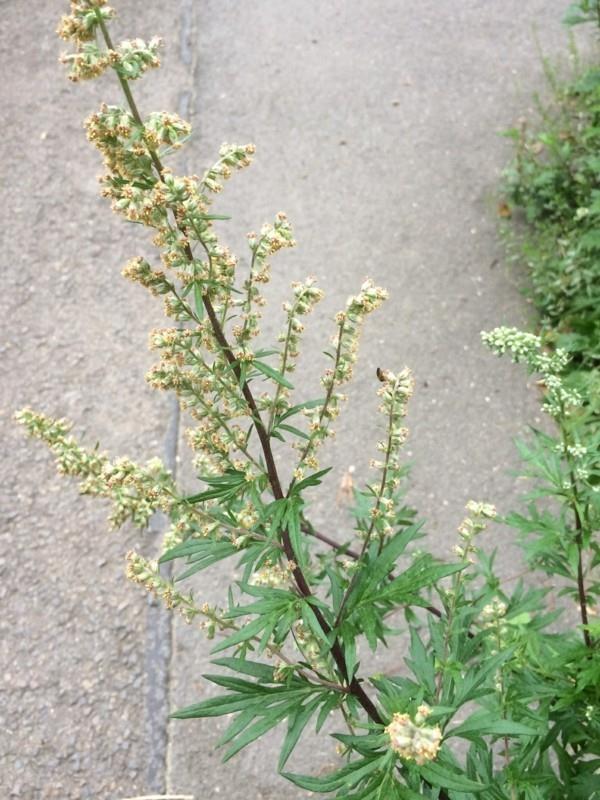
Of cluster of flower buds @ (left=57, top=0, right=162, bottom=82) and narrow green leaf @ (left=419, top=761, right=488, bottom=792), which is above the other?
cluster of flower buds @ (left=57, top=0, right=162, bottom=82)

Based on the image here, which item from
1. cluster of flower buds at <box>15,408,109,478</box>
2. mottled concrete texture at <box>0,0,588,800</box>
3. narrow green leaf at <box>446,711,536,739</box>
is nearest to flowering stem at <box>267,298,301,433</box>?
cluster of flower buds at <box>15,408,109,478</box>

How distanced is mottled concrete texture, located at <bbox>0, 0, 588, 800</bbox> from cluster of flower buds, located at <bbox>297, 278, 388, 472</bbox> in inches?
73.0

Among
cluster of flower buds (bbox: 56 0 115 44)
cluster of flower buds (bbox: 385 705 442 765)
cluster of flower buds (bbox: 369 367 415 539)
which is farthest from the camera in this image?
cluster of flower buds (bbox: 369 367 415 539)

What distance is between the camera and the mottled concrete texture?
10.1 feet

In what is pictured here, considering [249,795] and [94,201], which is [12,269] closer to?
[94,201]

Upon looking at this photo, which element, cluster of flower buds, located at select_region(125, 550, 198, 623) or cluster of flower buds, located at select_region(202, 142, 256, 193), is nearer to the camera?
cluster of flower buds, located at select_region(202, 142, 256, 193)

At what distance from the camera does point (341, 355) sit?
5.16ft

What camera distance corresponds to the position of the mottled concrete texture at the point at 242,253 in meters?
3.08

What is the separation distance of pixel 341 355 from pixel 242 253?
3.12 m

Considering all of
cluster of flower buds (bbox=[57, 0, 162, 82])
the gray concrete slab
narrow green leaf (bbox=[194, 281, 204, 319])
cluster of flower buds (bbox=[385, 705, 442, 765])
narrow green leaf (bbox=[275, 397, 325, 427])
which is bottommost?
the gray concrete slab

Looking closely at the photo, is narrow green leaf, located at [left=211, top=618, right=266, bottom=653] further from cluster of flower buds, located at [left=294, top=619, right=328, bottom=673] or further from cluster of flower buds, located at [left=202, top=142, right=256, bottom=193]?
cluster of flower buds, located at [left=202, top=142, right=256, bottom=193]

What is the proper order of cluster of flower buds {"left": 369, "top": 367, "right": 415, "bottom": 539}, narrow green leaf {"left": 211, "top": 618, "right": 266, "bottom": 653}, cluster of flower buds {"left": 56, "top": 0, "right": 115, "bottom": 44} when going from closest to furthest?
cluster of flower buds {"left": 56, "top": 0, "right": 115, "bottom": 44} < narrow green leaf {"left": 211, "top": 618, "right": 266, "bottom": 653} < cluster of flower buds {"left": 369, "top": 367, "right": 415, "bottom": 539}

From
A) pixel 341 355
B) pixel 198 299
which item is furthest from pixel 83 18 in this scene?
pixel 341 355

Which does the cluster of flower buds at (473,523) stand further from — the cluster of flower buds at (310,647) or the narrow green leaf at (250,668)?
the narrow green leaf at (250,668)
